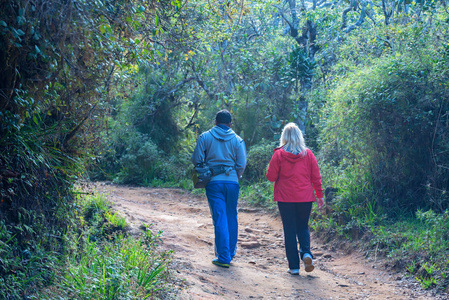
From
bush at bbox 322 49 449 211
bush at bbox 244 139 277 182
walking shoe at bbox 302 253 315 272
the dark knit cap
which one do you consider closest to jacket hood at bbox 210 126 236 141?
the dark knit cap

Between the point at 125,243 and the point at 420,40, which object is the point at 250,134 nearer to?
the point at 420,40

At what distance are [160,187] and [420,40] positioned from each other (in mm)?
9668

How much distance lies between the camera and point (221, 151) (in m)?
6.17

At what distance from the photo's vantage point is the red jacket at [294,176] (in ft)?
20.0

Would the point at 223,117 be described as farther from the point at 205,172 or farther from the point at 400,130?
the point at 400,130

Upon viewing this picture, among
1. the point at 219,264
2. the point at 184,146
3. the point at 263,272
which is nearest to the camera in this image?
the point at 219,264

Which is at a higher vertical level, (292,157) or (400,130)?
(400,130)

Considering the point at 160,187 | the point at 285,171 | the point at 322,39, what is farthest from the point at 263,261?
the point at 322,39

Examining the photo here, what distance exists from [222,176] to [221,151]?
0.37m

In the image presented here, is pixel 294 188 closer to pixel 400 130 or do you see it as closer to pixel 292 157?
pixel 292 157

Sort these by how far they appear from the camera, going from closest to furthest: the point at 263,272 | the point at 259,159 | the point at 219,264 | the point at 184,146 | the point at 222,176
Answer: the point at 219,264 → the point at 222,176 → the point at 263,272 → the point at 259,159 → the point at 184,146

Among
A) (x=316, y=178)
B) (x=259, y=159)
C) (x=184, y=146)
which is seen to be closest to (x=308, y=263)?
(x=316, y=178)

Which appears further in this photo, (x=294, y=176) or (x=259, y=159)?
(x=259, y=159)

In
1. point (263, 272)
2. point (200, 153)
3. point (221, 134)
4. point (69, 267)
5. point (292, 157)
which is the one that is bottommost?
point (263, 272)
